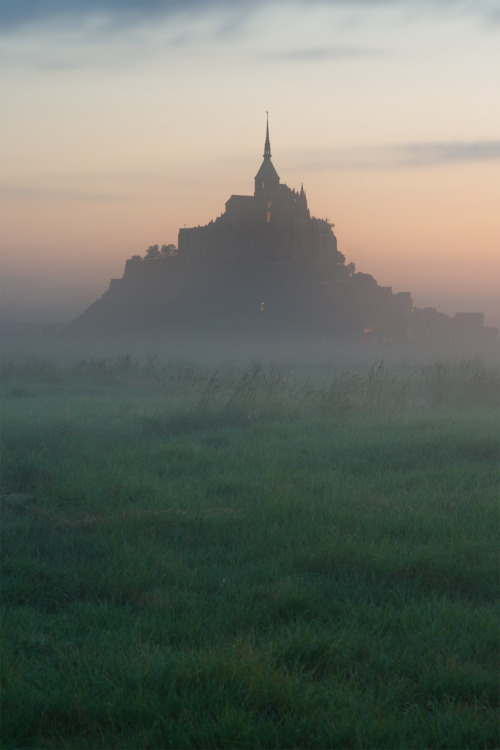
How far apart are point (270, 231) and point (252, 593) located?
10812cm

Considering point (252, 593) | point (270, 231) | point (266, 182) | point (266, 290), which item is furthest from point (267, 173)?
point (252, 593)

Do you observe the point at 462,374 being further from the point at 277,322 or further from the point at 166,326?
the point at 166,326

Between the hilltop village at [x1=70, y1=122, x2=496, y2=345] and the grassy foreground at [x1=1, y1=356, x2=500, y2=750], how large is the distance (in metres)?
85.4

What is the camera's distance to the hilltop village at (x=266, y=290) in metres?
97.4

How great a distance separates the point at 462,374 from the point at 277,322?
8294 centimetres

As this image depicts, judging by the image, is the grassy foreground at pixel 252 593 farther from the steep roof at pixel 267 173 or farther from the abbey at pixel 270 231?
the steep roof at pixel 267 173

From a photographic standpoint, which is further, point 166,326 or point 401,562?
point 166,326

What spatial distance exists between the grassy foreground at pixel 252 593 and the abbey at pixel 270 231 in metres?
102

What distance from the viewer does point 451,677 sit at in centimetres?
371

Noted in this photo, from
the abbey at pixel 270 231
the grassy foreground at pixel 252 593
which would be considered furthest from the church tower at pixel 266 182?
the grassy foreground at pixel 252 593

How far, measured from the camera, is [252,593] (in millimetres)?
4789

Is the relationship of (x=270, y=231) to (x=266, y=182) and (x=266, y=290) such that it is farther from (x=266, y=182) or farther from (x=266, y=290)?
(x=266, y=290)

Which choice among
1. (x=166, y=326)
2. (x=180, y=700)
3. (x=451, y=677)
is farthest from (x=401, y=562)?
(x=166, y=326)

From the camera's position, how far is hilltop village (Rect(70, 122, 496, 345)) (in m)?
97.4
